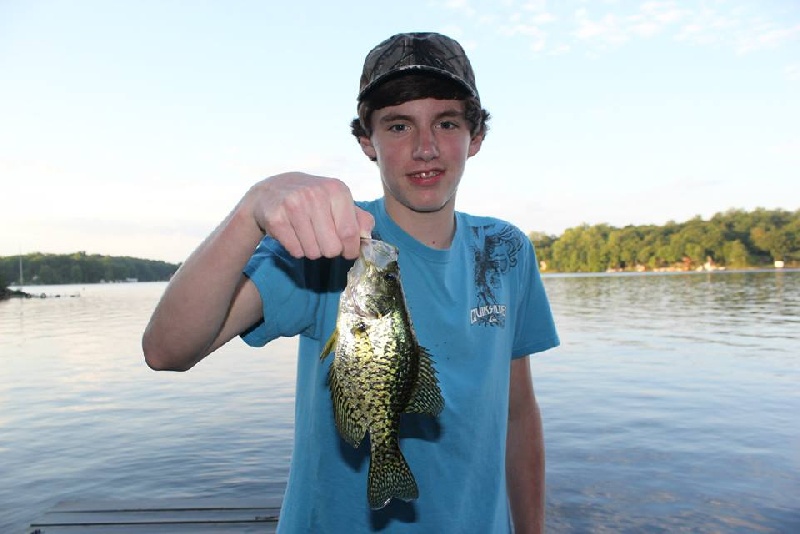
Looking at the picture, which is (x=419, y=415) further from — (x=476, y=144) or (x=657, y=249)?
(x=657, y=249)

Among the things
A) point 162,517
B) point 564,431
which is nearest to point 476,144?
point 162,517

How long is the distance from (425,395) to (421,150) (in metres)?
1.17

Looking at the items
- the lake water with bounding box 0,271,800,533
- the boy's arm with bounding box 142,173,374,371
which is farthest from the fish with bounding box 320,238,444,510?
the lake water with bounding box 0,271,800,533

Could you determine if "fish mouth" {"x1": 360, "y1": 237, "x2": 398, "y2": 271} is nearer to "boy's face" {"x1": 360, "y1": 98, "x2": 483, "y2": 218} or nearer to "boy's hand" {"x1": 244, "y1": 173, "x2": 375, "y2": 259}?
"boy's hand" {"x1": 244, "y1": 173, "x2": 375, "y2": 259}

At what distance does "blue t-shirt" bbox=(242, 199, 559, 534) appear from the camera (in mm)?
2594

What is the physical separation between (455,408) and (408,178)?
3.64ft

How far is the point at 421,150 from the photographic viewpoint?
2.89 meters

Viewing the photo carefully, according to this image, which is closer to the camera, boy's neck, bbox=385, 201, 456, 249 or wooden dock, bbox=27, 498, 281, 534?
boy's neck, bbox=385, 201, 456, 249

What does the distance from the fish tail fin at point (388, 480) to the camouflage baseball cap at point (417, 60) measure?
5.67 feet

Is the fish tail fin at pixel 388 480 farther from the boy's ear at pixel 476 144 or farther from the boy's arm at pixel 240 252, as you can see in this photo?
the boy's ear at pixel 476 144

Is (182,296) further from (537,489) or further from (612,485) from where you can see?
(612,485)

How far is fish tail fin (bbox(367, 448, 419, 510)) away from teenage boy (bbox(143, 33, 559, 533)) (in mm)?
378

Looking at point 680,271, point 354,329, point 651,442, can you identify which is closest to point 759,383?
point 651,442

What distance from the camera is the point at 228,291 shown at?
222 centimetres
